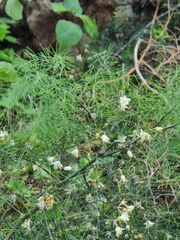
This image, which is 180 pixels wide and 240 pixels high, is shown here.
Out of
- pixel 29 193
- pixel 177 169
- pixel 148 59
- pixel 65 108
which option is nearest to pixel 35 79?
pixel 65 108

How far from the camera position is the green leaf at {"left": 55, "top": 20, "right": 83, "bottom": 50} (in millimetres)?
2238

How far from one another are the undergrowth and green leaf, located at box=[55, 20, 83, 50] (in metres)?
A: 0.85

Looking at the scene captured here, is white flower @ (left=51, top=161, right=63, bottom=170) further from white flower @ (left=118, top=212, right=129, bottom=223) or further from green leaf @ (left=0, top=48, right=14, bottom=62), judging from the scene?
green leaf @ (left=0, top=48, right=14, bottom=62)

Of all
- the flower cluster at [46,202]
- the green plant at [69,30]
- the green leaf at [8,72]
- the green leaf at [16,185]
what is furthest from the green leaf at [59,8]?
the flower cluster at [46,202]

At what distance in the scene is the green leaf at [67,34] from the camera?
2.24 metres

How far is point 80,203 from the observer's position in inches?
49.4

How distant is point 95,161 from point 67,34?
3.79 ft

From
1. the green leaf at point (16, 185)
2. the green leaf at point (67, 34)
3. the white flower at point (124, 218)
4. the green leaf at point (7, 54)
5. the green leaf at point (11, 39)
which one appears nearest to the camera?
the white flower at point (124, 218)

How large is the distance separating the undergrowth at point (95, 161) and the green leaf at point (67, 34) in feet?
2.79

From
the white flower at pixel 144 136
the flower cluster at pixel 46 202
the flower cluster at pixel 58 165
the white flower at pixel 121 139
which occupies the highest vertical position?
the white flower at pixel 144 136

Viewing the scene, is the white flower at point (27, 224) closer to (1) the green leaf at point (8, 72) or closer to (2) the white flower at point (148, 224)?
(2) the white flower at point (148, 224)

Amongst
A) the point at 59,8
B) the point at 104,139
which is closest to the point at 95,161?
the point at 104,139

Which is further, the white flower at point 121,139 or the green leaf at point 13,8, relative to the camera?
the green leaf at point 13,8

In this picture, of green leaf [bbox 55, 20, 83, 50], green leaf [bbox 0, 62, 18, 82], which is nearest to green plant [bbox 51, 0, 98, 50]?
green leaf [bbox 55, 20, 83, 50]
